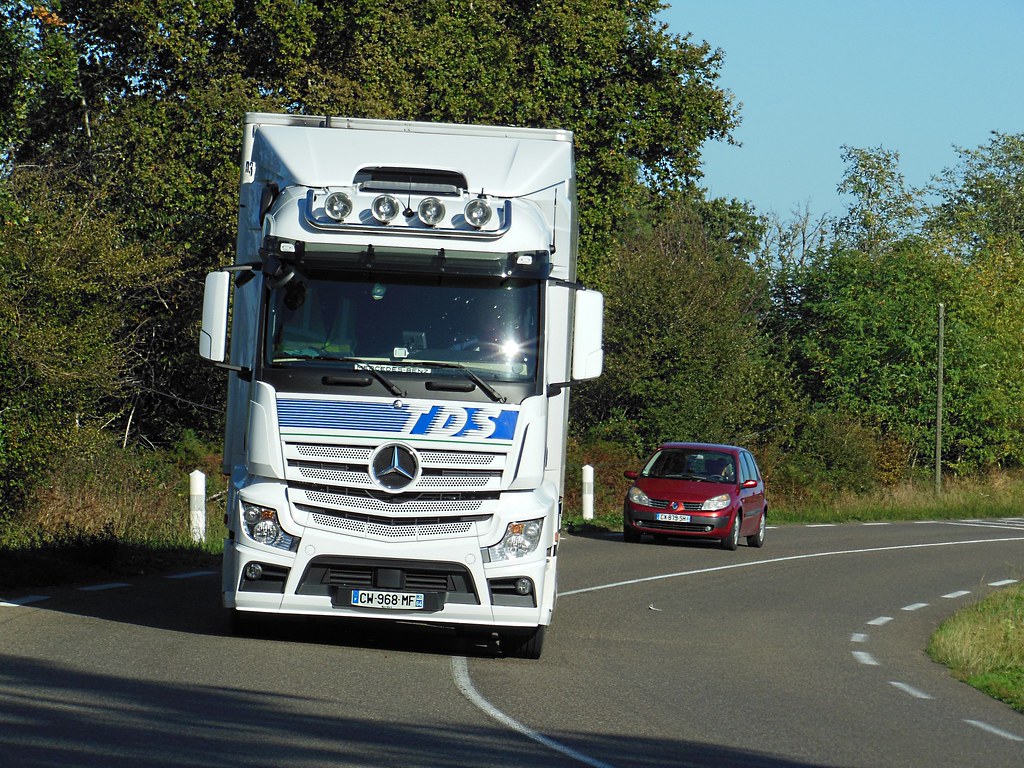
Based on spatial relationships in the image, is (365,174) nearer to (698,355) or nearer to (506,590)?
(506,590)

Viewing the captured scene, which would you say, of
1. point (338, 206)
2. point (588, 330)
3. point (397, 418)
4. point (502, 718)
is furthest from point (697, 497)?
point (502, 718)

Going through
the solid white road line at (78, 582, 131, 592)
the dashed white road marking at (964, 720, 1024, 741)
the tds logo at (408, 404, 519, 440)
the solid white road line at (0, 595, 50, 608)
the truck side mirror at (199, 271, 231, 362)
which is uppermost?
the truck side mirror at (199, 271, 231, 362)

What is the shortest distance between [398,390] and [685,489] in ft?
48.6

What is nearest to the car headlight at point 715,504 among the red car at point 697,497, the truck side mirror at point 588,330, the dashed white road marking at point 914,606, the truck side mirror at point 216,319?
the red car at point 697,497

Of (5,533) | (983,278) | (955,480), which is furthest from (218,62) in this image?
(983,278)

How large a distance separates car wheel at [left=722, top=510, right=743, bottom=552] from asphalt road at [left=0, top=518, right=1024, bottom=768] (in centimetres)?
771

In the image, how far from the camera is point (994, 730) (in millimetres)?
9648

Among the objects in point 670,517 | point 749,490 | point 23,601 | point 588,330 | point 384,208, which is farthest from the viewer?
point 749,490

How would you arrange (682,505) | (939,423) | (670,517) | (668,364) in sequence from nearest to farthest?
(682,505)
(670,517)
(668,364)
(939,423)

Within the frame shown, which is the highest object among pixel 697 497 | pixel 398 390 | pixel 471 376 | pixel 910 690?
pixel 471 376

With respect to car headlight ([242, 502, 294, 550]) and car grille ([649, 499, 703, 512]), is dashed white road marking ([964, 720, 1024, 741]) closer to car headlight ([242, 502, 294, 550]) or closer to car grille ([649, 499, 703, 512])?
car headlight ([242, 502, 294, 550])

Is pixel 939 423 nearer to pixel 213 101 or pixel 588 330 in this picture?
pixel 213 101

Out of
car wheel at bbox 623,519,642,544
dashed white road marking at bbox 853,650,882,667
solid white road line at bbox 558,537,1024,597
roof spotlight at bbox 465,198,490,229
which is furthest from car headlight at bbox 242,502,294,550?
car wheel at bbox 623,519,642,544

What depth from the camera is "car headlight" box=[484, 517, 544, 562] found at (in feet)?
35.9
